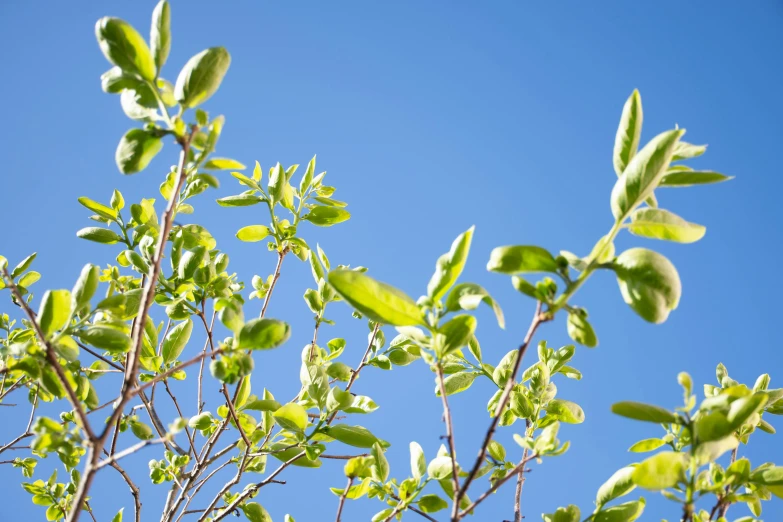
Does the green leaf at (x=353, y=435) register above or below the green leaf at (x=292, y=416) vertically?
below

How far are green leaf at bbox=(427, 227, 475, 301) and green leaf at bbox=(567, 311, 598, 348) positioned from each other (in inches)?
7.8

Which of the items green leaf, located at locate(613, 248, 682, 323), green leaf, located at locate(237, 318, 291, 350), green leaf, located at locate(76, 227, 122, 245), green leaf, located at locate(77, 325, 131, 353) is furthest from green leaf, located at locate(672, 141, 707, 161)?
green leaf, located at locate(76, 227, 122, 245)

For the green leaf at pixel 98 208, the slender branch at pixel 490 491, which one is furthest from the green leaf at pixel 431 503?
the green leaf at pixel 98 208

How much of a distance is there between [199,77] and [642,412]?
933 millimetres

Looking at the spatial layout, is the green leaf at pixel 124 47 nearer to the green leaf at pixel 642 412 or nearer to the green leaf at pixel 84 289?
the green leaf at pixel 84 289

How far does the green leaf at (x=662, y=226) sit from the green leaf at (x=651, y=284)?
0.06m

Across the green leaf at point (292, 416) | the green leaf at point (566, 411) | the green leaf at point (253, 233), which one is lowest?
the green leaf at point (292, 416)

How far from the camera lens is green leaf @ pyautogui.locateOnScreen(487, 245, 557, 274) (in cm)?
90

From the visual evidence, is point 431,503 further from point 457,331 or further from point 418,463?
point 457,331

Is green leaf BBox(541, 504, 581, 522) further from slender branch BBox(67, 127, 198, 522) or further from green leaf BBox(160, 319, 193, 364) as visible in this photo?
green leaf BBox(160, 319, 193, 364)

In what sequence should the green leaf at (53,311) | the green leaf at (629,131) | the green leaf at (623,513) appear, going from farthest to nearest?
1. the green leaf at (623,513)
2. the green leaf at (53,311)
3. the green leaf at (629,131)

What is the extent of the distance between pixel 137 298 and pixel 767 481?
1421 mm

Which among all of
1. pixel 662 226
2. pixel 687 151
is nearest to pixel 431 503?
pixel 662 226

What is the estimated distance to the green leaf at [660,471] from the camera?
88 centimetres
